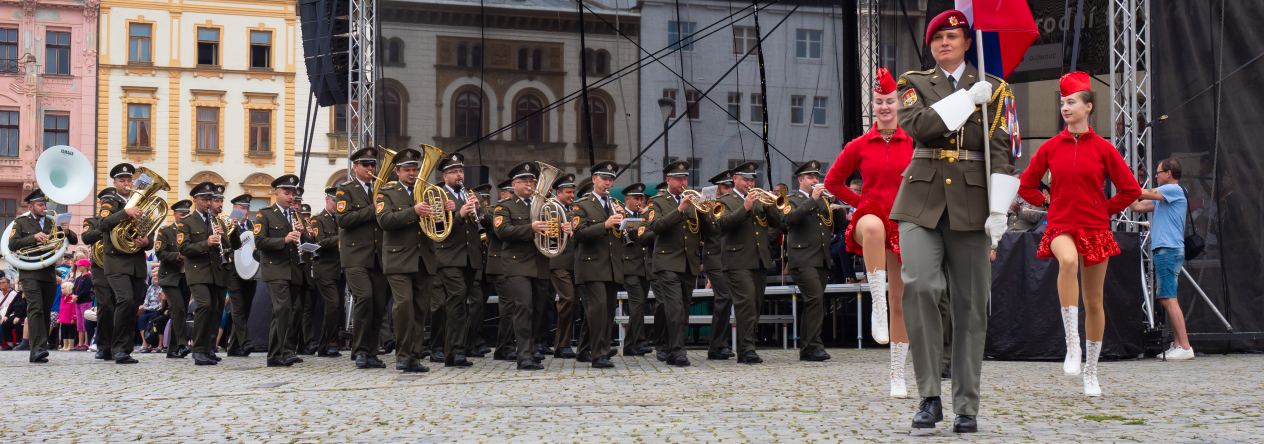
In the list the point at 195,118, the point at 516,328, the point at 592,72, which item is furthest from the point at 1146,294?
the point at 195,118

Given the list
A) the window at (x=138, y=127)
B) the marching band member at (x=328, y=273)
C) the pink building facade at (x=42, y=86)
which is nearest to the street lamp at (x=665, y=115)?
the marching band member at (x=328, y=273)

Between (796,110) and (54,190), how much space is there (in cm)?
934

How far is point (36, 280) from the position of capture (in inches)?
520

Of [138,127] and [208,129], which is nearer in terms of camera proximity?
[138,127]

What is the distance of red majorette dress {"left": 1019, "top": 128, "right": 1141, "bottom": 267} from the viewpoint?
770cm

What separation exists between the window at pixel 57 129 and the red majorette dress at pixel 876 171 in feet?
131

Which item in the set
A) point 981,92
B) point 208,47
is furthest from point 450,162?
point 208,47

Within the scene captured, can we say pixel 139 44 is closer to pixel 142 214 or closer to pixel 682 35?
pixel 682 35

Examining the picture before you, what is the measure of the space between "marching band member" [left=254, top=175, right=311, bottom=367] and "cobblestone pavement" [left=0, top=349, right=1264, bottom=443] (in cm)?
79

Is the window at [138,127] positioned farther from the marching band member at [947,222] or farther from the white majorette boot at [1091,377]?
the marching band member at [947,222]

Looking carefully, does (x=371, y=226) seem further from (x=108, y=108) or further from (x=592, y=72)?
(x=108, y=108)

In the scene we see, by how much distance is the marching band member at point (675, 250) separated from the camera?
11250 mm

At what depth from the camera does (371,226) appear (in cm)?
1092

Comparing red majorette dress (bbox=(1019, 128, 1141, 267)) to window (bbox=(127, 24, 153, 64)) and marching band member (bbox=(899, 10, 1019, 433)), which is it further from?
window (bbox=(127, 24, 153, 64))
